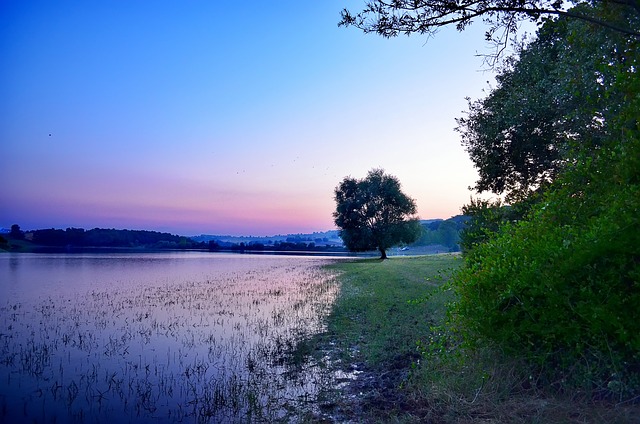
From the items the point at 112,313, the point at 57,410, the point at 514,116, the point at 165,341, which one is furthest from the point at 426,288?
the point at 57,410

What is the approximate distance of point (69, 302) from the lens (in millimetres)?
22453

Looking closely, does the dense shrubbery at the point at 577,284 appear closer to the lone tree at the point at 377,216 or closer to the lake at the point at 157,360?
the lake at the point at 157,360

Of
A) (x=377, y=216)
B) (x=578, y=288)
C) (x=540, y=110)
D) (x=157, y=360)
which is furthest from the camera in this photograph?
(x=377, y=216)

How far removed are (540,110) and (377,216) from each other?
60865 mm

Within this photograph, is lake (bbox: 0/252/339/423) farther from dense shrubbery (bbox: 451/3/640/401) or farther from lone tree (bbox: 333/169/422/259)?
lone tree (bbox: 333/169/422/259)

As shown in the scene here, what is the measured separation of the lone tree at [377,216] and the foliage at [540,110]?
5334 centimetres

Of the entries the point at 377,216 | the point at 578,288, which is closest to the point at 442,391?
the point at 578,288

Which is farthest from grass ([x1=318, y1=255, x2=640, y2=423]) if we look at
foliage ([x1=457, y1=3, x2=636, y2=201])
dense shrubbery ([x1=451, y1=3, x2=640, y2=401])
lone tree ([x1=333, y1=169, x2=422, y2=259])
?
lone tree ([x1=333, y1=169, x2=422, y2=259])

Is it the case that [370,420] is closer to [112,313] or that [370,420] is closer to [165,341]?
[165,341]

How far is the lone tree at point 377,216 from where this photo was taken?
247ft

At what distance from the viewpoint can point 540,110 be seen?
1684 cm

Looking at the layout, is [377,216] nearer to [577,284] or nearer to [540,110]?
[540,110]

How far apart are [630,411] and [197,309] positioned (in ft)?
62.0

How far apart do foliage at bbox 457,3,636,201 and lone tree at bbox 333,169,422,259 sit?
5334 cm
